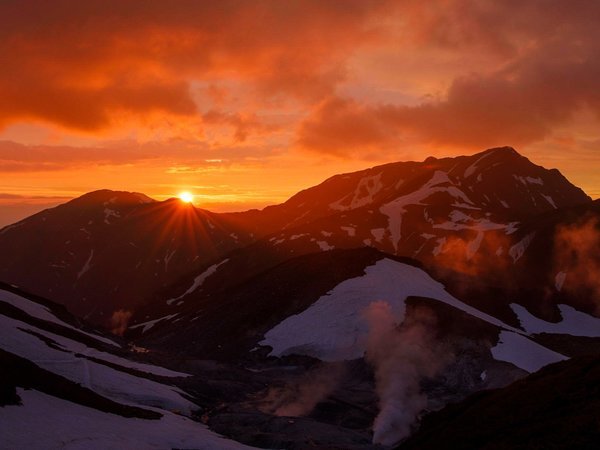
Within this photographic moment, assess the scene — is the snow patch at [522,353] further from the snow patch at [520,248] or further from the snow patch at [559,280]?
the snow patch at [520,248]

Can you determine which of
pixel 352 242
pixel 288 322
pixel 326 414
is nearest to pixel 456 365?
pixel 326 414

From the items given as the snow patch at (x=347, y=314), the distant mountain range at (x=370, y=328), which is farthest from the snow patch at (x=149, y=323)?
the snow patch at (x=347, y=314)

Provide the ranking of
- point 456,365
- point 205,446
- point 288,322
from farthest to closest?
point 288,322, point 456,365, point 205,446

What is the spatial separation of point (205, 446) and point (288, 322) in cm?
4959

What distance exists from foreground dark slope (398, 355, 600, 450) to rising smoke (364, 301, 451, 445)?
18.4 m

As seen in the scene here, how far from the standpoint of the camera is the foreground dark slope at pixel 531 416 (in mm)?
21453

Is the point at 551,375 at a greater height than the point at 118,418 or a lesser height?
greater

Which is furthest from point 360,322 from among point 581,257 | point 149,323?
point 581,257

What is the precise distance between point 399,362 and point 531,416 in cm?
4089

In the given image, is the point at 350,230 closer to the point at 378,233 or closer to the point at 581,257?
Answer: the point at 378,233

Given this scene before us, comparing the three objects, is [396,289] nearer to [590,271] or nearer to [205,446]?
[205,446]

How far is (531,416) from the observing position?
2556 cm

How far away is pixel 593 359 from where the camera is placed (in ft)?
96.4

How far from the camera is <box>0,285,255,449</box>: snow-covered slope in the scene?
3159 centimetres
